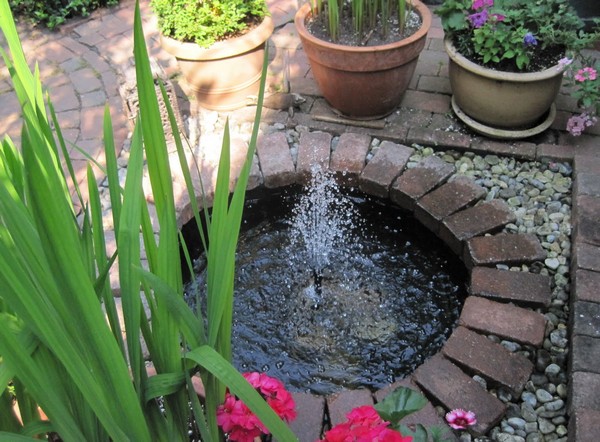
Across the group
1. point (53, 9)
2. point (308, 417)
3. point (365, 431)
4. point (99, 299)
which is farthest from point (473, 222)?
point (53, 9)

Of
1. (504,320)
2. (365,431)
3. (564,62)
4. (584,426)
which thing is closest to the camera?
(365,431)

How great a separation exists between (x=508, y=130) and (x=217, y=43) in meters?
1.34

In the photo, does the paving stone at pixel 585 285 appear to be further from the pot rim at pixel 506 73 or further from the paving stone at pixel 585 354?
the pot rim at pixel 506 73

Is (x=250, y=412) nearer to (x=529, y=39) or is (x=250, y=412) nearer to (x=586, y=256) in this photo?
(x=586, y=256)

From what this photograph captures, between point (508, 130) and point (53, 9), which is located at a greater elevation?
point (53, 9)

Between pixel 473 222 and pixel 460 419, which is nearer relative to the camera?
pixel 460 419

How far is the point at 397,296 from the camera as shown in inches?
94.2

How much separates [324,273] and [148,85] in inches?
62.0

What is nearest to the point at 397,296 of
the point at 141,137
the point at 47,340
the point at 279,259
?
the point at 279,259

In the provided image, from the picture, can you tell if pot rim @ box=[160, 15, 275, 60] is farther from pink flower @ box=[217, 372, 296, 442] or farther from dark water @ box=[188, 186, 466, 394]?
pink flower @ box=[217, 372, 296, 442]

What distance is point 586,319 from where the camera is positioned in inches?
81.0

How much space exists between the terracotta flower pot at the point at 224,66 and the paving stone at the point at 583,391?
1.91 m

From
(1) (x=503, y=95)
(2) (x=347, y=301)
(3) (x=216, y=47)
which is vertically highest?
(3) (x=216, y=47)

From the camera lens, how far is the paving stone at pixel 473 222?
2.47 metres
